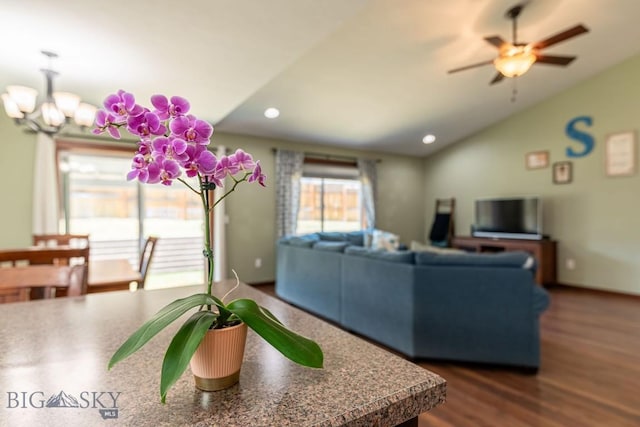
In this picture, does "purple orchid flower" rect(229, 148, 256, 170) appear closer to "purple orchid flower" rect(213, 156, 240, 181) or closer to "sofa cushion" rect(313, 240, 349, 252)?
"purple orchid flower" rect(213, 156, 240, 181)

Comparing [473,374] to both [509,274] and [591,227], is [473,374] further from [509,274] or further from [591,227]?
[591,227]

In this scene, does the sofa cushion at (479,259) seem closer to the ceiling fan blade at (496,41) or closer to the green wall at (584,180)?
the ceiling fan blade at (496,41)

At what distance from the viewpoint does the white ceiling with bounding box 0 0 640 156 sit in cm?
209

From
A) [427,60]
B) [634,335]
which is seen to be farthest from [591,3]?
[634,335]

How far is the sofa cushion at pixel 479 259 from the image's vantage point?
2.31 metres

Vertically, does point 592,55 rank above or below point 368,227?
above

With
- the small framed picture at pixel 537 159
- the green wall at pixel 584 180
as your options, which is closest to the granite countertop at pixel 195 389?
the green wall at pixel 584 180

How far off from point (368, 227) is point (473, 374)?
375 cm

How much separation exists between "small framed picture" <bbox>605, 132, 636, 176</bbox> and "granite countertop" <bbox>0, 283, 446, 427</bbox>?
512cm

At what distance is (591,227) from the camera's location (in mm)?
4527

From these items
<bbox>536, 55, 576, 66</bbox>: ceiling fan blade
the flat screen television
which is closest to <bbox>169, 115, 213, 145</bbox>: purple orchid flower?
<bbox>536, 55, 576, 66</bbox>: ceiling fan blade

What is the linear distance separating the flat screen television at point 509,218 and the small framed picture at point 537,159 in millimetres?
574

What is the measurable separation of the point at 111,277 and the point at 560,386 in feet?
9.79

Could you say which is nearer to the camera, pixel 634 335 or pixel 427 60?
pixel 634 335
